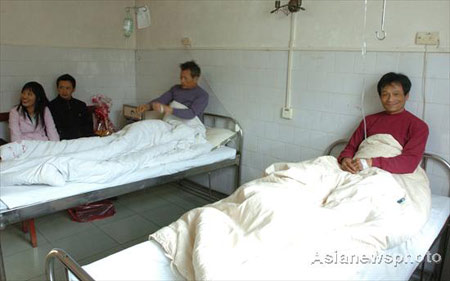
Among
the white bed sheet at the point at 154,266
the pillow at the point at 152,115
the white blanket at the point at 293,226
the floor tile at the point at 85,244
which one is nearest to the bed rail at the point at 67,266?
the white bed sheet at the point at 154,266

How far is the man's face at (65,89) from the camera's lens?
3.46 meters

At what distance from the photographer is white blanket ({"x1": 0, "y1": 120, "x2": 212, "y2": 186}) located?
6.65 ft

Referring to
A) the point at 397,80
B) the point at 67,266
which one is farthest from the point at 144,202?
the point at 397,80

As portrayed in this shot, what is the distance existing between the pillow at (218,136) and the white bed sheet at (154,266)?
5.34ft

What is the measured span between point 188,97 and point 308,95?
3.83ft

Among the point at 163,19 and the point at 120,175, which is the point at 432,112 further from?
the point at 163,19

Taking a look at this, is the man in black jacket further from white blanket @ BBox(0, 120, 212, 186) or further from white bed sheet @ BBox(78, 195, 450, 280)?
white bed sheet @ BBox(78, 195, 450, 280)

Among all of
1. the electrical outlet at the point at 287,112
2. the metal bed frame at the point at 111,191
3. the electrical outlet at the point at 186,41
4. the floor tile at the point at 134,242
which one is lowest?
the floor tile at the point at 134,242

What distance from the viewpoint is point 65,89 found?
3.47m

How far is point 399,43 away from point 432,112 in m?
0.46

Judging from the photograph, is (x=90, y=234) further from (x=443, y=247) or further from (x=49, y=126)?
(x=443, y=247)

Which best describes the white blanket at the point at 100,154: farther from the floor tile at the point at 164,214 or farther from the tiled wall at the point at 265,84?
Answer: the floor tile at the point at 164,214

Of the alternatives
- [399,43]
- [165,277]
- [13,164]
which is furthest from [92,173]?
[399,43]

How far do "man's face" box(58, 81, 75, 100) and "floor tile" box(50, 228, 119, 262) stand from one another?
1.48m
